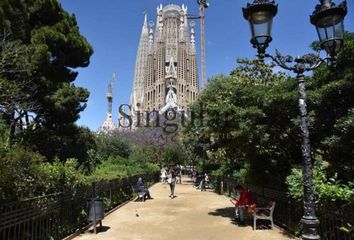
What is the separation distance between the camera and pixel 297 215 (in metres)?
9.91

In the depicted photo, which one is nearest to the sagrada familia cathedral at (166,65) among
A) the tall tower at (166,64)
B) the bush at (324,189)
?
the tall tower at (166,64)

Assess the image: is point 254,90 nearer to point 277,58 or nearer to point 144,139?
point 277,58

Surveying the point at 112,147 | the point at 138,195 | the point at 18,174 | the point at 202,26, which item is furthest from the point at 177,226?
the point at 202,26

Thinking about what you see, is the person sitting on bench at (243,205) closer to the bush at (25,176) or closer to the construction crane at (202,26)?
the bush at (25,176)

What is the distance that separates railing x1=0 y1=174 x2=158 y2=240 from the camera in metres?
6.82

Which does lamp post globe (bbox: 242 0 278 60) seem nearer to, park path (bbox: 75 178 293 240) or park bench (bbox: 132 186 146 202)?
park path (bbox: 75 178 293 240)

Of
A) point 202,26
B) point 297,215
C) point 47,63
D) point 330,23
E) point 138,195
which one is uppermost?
point 202,26

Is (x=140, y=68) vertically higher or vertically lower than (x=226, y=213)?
higher

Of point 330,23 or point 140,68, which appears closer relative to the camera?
point 330,23

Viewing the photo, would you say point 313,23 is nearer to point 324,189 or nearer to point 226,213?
point 324,189

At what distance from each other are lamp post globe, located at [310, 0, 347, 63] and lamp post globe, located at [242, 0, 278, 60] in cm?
72

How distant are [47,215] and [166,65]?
407 ft

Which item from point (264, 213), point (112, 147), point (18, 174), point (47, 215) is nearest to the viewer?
point (18, 174)

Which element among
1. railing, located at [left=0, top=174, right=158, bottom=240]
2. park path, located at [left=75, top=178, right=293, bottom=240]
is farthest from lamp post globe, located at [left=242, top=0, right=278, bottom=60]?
park path, located at [left=75, top=178, right=293, bottom=240]
